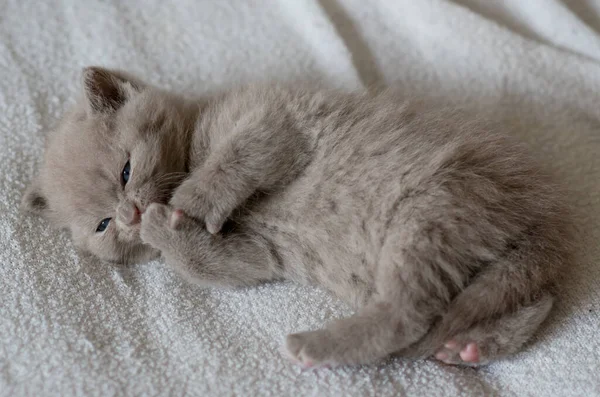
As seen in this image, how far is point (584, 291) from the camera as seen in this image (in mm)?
1438

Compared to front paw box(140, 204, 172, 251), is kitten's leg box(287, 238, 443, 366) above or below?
below

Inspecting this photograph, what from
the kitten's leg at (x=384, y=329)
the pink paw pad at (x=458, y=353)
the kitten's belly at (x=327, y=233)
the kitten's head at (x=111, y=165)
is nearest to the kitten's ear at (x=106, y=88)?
the kitten's head at (x=111, y=165)

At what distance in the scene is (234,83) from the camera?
6.46 ft

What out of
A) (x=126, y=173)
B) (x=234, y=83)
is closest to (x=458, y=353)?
(x=126, y=173)

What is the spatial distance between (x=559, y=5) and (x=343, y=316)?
4.31 ft

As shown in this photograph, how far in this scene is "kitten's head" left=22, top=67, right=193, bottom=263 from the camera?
1.53 m

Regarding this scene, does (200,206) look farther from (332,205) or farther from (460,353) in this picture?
(460,353)

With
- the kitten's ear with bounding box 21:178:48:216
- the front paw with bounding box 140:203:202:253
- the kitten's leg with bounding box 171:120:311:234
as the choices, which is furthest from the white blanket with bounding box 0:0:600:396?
the kitten's leg with bounding box 171:120:311:234

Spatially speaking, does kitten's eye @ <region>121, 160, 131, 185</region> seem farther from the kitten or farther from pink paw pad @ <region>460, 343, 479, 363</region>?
pink paw pad @ <region>460, 343, 479, 363</region>

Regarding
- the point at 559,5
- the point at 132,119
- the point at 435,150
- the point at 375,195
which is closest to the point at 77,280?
the point at 132,119

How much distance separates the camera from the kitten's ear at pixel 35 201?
1645 mm

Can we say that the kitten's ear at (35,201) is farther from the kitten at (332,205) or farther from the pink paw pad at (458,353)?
the pink paw pad at (458,353)

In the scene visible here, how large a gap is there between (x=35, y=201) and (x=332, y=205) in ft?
2.75

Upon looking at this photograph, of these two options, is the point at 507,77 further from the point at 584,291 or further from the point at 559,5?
the point at 584,291
